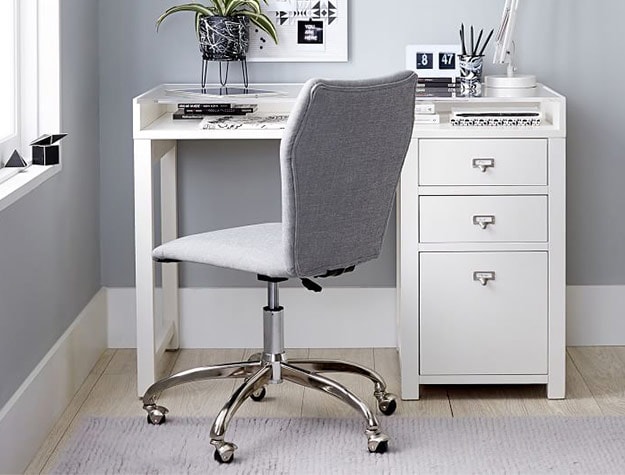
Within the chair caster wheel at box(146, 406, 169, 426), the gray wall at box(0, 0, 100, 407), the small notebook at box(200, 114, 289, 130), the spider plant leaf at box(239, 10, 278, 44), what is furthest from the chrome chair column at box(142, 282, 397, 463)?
the spider plant leaf at box(239, 10, 278, 44)

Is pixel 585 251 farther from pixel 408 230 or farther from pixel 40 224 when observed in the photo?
pixel 40 224

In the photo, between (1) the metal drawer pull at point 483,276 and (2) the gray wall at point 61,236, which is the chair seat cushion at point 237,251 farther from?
(1) the metal drawer pull at point 483,276

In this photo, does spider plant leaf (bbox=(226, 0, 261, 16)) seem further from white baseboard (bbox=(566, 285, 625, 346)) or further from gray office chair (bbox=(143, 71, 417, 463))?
white baseboard (bbox=(566, 285, 625, 346))

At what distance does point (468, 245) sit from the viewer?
302cm

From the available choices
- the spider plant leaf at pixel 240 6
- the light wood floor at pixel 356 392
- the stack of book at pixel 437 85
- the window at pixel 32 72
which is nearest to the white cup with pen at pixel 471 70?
the stack of book at pixel 437 85

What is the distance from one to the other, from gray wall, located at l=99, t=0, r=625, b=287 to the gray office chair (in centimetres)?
69

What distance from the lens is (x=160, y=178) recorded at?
139 inches

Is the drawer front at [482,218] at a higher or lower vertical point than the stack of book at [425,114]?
lower

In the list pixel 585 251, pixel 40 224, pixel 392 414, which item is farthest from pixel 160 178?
pixel 585 251

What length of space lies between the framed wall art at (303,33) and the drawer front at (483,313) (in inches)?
32.2

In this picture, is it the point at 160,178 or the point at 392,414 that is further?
the point at 160,178

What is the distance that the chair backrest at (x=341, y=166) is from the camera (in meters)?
2.44

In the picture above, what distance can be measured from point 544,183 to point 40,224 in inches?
52.7

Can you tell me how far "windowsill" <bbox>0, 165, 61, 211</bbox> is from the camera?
2471 millimetres
